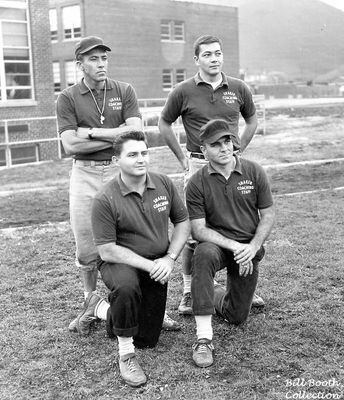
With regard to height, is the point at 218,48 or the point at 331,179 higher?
the point at 218,48

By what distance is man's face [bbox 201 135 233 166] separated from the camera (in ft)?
13.4

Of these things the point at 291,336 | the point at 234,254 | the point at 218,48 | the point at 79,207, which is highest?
the point at 218,48

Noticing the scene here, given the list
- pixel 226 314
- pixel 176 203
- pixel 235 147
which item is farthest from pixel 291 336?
pixel 235 147

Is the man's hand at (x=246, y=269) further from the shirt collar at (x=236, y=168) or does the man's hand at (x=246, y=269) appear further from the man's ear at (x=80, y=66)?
the man's ear at (x=80, y=66)

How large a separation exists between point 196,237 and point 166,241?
304mm

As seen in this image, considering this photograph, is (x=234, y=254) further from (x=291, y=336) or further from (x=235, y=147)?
(x=235, y=147)

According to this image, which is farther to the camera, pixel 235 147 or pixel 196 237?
pixel 235 147

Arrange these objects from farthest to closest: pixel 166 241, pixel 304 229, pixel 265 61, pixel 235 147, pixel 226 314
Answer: pixel 265 61
pixel 304 229
pixel 235 147
pixel 226 314
pixel 166 241

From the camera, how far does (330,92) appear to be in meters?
53.2

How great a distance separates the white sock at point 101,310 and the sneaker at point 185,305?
0.64 m

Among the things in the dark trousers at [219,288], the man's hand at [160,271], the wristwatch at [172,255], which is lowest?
the dark trousers at [219,288]

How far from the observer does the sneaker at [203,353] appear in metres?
3.69

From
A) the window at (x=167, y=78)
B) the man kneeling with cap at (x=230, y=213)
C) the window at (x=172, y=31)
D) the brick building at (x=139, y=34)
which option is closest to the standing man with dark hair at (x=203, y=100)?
the man kneeling with cap at (x=230, y=213)

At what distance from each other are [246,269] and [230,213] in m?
0.41
